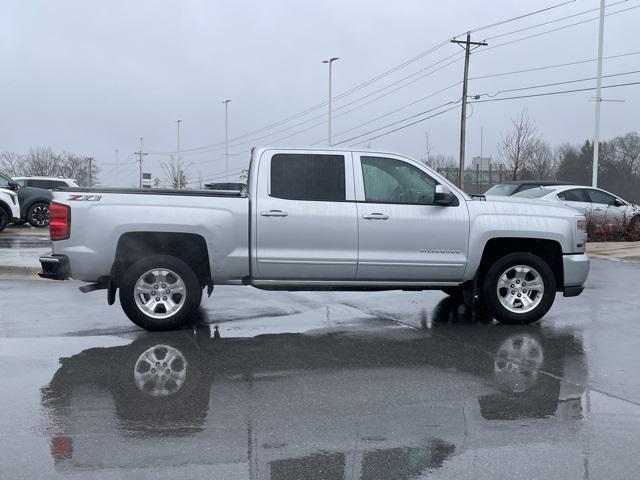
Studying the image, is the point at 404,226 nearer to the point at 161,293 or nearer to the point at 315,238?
the point at 315,238

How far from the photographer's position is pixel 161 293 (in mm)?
7539

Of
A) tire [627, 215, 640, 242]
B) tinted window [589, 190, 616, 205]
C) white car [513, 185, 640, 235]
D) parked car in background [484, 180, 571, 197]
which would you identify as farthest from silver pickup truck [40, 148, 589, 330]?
tire [627, 215, 640, 242]

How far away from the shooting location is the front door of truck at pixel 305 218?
7566 mm

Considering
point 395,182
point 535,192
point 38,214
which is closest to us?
point 395,182

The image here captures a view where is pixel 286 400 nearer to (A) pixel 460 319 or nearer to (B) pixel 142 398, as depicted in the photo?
(B) pixel 142 398

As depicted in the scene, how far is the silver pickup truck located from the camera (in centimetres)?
735

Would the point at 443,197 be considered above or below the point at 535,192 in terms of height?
below

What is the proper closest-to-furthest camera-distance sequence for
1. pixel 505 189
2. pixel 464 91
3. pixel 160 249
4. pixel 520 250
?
1. pixel 160 249
2. pixel 520 250
3. pixel 505 189
4. pixel 464 91

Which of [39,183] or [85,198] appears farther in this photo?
[39,183]

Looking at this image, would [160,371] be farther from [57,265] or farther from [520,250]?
[520,250]

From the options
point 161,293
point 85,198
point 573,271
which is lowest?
point 161,293

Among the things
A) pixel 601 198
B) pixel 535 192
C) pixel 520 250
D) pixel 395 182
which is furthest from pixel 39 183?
pixel 520 250

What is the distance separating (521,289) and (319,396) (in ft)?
12.3

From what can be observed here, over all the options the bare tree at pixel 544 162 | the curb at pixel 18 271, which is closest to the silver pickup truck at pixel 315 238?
the curb at pixel 18 271
